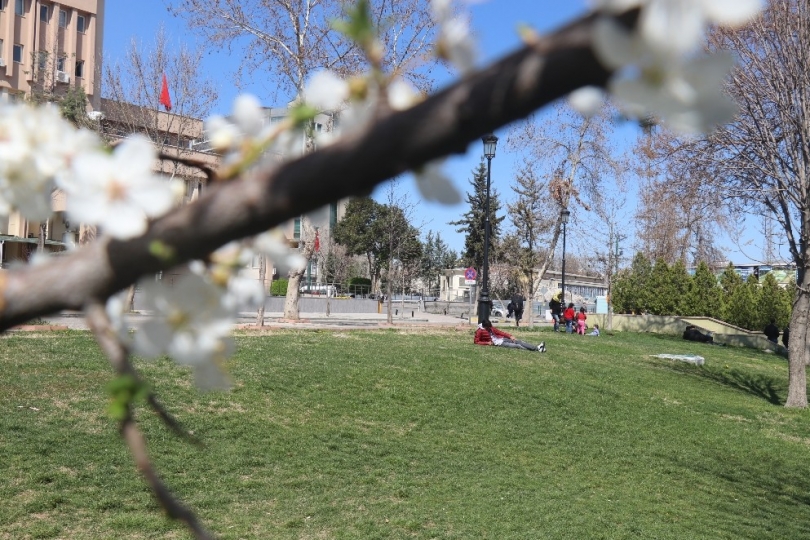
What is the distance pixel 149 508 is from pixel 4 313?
18.1ft

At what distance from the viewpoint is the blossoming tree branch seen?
0.43m

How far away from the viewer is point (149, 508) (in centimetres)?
552

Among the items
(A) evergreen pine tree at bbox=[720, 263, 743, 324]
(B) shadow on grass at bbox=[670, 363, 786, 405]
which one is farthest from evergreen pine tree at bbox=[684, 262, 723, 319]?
(B) shadow on grass at bbox=[670, 363, 786, 405]

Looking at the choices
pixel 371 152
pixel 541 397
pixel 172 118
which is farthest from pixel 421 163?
pixel 172 118

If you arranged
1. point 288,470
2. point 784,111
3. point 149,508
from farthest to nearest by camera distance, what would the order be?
point 784,111 < point 288,470 < point 149,508

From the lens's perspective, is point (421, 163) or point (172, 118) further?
point (172, 118)

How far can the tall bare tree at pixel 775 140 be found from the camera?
1210 centimetres

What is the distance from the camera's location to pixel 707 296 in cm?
2977

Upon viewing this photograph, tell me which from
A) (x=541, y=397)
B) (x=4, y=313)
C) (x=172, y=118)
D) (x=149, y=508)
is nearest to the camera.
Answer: (x=4, y=313)

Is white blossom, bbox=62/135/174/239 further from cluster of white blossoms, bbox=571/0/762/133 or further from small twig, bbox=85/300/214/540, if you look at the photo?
cluster of white blossoms, bbox=571/0/762/133

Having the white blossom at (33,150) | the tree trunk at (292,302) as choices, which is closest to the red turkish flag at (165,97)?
the tree trunk at (292,302)

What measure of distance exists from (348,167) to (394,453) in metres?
7.34

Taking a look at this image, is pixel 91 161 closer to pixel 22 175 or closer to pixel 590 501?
pixel 22 175

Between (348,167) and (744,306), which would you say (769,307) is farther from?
(348,167)
